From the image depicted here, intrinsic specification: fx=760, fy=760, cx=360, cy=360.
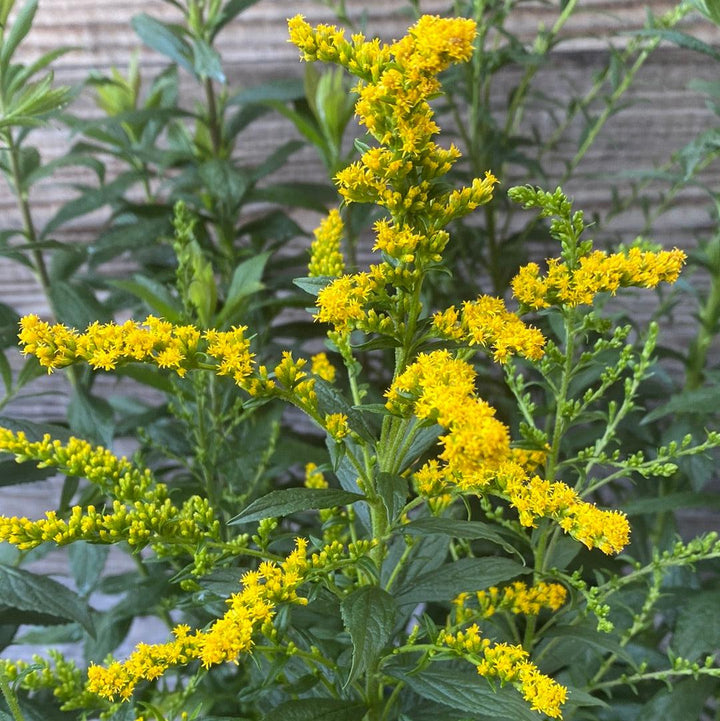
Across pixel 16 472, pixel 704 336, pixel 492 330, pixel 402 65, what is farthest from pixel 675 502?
pixel 16 472

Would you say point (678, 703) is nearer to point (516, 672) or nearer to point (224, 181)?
point (516, 672)

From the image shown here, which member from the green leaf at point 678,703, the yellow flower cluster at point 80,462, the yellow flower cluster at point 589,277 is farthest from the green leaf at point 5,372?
the green leaf at point 678,703

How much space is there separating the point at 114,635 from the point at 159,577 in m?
0.08

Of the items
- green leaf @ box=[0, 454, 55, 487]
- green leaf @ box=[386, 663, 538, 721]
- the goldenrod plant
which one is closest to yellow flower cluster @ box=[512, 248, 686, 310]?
the goldenrod plant

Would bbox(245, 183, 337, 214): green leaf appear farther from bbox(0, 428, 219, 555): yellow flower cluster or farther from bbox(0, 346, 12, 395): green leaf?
bbox(0, 428, 219, 555): yellow flower cluster

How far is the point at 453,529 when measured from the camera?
42 cm

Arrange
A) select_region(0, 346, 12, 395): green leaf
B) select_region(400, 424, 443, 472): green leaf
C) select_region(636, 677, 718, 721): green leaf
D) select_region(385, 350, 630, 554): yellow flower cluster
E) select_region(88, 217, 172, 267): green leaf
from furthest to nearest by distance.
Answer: select_region(88, 217, 172, 267): green leaf → select_region(0, 346, 12, 395): green leaf → select_region(636, 677, 718, 721): green leaf → select_region(400, 424, 443, 472): green leaf → select_region(385, 350, 630, 554): yellow flower cluster

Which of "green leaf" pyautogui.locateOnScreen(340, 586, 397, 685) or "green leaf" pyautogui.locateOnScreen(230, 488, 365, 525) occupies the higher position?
"green leaf" pyautogui.locateOnScreen(230, 488, 365, 525)

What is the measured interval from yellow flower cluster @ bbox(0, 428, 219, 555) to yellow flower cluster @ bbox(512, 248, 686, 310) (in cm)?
23

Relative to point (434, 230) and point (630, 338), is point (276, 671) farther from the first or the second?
point (630, 338)

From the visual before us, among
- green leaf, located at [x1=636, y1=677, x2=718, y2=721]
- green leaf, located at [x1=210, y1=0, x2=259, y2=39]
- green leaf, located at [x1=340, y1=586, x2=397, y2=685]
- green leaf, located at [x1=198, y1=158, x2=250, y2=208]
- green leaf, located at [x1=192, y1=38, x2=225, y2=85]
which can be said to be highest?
green leaf, located at [x1=210, y1=0, x2=259, y2=39]

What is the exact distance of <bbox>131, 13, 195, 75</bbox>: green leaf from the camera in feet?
2.62

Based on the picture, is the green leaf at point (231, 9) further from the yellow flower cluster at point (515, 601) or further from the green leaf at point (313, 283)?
the yellow flower cluster at point (515, 601)

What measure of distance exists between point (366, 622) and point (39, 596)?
0.98ft
